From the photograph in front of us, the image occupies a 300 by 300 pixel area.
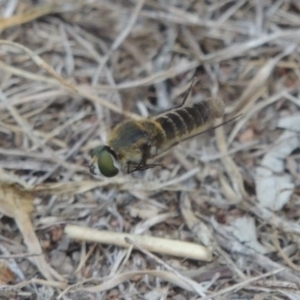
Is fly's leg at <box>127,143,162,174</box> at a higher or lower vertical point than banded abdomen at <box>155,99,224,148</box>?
lower

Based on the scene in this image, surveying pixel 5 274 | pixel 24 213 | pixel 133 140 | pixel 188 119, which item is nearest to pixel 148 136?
pixel 133 140

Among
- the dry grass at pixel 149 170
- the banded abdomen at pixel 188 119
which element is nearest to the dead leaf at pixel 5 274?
the dry grass at pixel 149 170

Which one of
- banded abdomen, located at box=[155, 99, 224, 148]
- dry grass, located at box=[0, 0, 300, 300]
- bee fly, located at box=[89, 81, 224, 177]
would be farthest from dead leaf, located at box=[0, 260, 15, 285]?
banded abdomen, located at box=[155, 99, 224, 148]

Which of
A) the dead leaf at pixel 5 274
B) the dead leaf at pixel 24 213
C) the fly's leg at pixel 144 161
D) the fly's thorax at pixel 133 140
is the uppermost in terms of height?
the fly's thorax at pixel 133 140

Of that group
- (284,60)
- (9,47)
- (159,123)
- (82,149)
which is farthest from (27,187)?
(284,60)

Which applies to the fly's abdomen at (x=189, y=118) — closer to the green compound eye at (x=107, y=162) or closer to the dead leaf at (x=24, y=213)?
the green compound eye at (x=107, y=162)

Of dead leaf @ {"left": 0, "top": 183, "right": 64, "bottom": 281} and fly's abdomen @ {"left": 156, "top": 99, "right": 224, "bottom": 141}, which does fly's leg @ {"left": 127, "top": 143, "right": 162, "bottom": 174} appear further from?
dead leaf @ {"left": 0, "top": 183, "right": 64, "bottom": 281}

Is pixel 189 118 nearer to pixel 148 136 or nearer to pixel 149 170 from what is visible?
pixel 148 136
